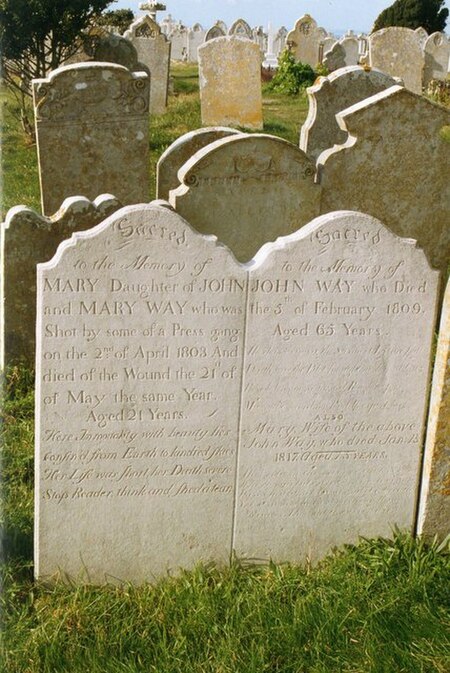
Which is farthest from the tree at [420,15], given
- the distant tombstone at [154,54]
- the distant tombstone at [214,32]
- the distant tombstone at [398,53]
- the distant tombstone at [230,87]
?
the distant tombstone at [230,87]

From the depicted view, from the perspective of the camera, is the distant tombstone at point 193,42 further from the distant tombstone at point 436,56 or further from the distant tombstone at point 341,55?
the distant tombstone at point 436,56

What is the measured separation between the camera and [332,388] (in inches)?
165

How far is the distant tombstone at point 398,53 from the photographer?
18.6m

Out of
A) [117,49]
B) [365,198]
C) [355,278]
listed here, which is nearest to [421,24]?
[117,49]

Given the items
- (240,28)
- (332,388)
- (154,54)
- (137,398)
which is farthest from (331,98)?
(240,28)

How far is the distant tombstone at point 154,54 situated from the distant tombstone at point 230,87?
210 centimetres

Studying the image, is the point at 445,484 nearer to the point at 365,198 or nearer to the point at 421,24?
the point at 365,198

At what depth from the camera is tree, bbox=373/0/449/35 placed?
30.3m

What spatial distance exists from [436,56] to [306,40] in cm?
449

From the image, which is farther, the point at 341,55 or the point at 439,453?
the point at 341,55

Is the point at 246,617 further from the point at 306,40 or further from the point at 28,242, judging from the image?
the point at 306,40

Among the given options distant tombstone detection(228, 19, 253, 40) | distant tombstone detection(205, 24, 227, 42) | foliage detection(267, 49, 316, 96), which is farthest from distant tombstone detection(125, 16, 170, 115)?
distant tombstone detection(228, 19, 253, 40)

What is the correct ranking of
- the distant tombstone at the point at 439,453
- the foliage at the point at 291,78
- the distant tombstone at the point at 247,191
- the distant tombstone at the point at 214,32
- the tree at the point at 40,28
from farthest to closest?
1. the distant tombstone at the point at 214,32
2. the foliage at the point at 291,78
3. the tree at the point at 40,28
4. the distant tombstone at the point at 247,191
5. the distant tombstone at the point at 439,453

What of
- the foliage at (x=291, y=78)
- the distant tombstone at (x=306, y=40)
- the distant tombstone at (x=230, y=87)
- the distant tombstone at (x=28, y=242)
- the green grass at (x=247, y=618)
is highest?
the distant tombstone at (x=306, y=40)
